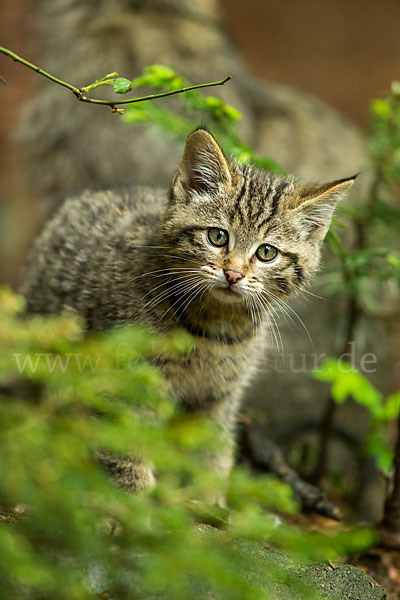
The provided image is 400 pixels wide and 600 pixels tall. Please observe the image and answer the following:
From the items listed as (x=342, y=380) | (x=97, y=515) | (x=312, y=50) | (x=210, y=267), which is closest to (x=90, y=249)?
(x=210, y=267)

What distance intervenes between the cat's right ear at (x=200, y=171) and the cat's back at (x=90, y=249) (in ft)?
1.04

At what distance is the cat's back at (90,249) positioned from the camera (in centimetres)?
336

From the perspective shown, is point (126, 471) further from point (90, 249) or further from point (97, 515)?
point (97, 515)

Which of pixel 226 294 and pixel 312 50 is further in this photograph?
pixel 312 50

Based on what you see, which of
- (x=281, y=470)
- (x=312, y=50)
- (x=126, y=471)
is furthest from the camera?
(x=312, y=50)

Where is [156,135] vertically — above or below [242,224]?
above

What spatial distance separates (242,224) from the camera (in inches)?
116

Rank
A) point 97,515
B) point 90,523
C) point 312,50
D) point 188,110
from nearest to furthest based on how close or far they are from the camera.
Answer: point 90,523, point 97,515, point 188,110, point 312,50

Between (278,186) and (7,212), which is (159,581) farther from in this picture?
(7,212)

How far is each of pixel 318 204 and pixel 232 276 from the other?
590mm

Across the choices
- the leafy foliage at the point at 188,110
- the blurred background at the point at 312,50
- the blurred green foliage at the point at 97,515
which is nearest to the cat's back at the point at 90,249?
the leafy foliage at the point at 188,110

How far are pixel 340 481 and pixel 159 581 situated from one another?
402cm

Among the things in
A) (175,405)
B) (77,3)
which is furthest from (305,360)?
(77,3)

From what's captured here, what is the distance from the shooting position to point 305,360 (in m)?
5.28
